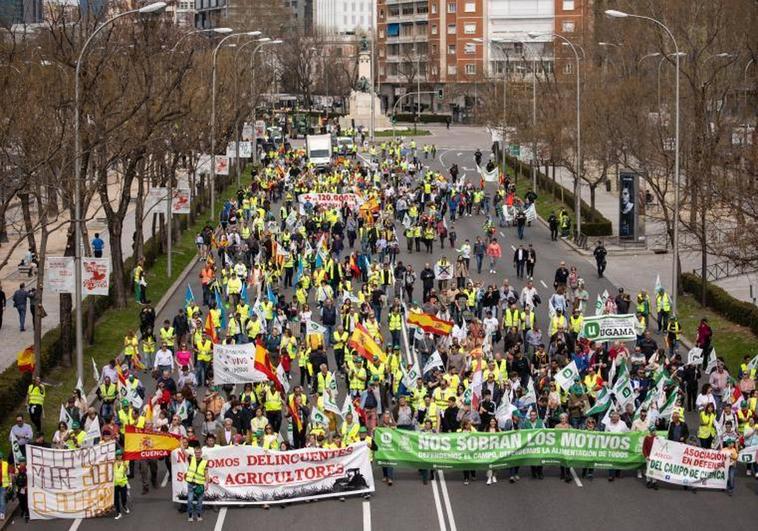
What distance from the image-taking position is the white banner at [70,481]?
2327 cm

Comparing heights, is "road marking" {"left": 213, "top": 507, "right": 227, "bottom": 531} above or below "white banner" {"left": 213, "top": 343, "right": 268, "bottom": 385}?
below

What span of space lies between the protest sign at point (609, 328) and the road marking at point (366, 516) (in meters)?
10.8

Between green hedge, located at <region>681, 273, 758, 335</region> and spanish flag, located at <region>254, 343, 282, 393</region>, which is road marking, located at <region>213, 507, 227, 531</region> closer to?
spanish flag, located at <region>254, 343, 282, 393</region>

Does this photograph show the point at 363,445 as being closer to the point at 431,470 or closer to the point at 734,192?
the point at 431,470

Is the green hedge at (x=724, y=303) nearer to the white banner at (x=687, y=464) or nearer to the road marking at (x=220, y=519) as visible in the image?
the white banner at (x=687, y=464)

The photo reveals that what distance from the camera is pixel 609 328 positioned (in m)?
33.5

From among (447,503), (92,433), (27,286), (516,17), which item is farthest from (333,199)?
(516,17)

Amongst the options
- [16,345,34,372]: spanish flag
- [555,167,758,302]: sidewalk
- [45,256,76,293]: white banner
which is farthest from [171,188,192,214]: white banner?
[45,256,76,293]: white banner

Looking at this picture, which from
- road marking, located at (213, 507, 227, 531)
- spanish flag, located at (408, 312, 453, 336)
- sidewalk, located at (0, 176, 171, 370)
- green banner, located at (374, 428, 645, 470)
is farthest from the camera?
sidewalk, located at (0, 176, 171, 370)

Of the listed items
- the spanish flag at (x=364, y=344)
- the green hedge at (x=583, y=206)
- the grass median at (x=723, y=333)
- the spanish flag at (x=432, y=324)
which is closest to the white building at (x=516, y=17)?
the green hedge at (x=583, y=206)

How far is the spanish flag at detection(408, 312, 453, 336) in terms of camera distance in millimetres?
34250

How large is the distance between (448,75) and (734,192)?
119 meters

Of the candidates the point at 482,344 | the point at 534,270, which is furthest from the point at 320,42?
the point at 482,344

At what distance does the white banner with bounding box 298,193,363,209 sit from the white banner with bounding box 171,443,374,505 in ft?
105
